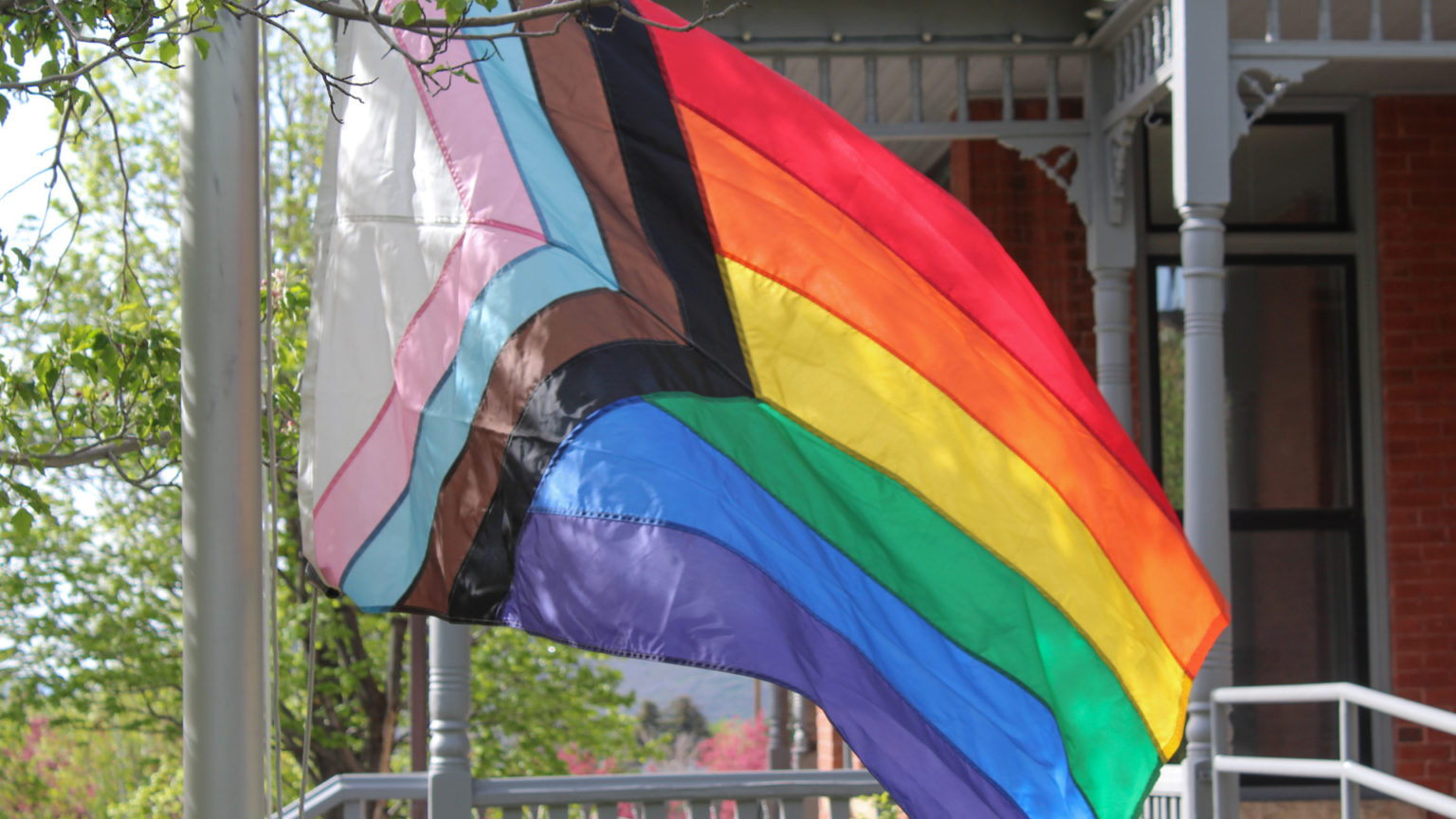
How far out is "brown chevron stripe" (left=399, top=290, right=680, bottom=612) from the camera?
293cm

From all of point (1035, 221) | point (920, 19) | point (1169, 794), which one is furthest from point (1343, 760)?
point (1035, 221)

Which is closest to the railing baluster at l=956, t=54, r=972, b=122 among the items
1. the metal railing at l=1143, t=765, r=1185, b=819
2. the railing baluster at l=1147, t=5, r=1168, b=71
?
the railing baluster at l=1147, t=5, r=1168, b=71

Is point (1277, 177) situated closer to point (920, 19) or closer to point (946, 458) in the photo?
point (920, 19)

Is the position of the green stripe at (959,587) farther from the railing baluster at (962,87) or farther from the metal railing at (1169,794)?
the railing baluster at (962,87)

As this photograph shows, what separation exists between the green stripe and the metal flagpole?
3.22 ft

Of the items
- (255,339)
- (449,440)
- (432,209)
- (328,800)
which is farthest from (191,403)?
(328,800)

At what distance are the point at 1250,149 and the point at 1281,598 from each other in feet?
8.94

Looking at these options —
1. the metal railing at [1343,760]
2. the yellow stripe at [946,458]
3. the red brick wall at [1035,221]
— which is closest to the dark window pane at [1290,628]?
the red brick wall at [1035,221]

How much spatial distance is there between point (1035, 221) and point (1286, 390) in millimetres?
1816

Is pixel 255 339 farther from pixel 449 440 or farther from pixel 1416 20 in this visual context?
pixel 1416 20

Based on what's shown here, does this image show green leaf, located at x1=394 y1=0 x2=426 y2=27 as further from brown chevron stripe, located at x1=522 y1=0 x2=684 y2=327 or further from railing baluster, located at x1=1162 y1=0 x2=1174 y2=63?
railing baluster, located at x1=1162 y1=0 x2=1174 y2=63

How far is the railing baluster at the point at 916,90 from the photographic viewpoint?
7.28 meters

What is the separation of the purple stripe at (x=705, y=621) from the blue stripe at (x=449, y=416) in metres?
0.23

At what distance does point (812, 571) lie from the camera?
3.02 metres
